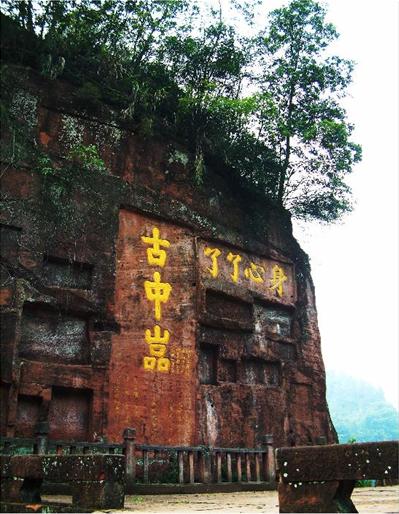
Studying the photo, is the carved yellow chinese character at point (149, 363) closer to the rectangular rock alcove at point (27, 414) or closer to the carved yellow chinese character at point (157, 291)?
the carved yellow chinese character at point (157, 291)

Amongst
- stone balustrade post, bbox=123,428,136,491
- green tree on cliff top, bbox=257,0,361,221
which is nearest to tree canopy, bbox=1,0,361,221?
green tree on cliff top, bbox=257,0,361,221

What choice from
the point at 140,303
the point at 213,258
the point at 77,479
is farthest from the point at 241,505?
the point at 213,258

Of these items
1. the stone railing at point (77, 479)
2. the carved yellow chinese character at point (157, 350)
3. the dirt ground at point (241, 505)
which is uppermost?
the carved yellow chinese character at point (157, 350)

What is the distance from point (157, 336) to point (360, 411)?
53623mm

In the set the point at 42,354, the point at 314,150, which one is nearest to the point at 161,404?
the point at 42,354

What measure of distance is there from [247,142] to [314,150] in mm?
1863

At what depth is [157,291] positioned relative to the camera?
429 inches

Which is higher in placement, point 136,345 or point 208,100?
point 208,100

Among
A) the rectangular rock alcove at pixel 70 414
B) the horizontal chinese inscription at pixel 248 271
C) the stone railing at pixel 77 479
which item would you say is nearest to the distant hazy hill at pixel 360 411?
the horizontal chinese inscription at pixel 248 271

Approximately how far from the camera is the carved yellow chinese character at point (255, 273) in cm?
1271

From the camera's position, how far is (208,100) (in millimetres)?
11938

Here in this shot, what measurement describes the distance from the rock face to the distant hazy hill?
1023 inches

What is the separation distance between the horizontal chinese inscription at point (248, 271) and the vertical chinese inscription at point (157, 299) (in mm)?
972

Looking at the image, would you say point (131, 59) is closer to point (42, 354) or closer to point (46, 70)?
point (46, 70)
